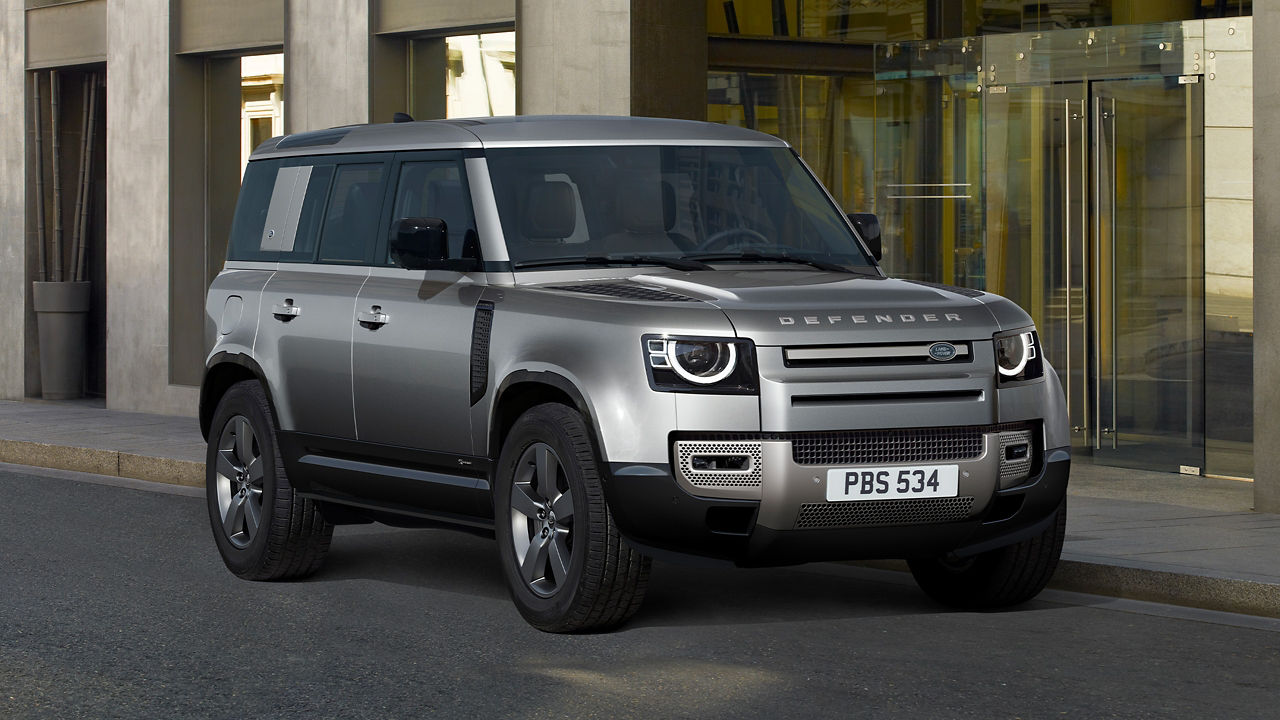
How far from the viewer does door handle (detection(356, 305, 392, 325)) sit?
26.2 ft

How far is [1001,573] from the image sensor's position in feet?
24.9

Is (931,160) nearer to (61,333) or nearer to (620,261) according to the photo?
(620,261)

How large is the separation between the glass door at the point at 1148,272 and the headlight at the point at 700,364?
652 centimetres

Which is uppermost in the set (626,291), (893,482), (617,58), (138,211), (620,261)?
(617,58)

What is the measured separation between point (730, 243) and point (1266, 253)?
13.1ft

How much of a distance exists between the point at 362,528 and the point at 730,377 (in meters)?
4.65

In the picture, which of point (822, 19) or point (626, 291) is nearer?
point (626, 291)

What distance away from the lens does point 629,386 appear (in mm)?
6695

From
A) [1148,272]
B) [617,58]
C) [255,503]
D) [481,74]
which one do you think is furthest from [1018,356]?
[481,74]

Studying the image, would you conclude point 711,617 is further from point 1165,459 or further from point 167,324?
point 167,324

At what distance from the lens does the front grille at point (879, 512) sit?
261 inches

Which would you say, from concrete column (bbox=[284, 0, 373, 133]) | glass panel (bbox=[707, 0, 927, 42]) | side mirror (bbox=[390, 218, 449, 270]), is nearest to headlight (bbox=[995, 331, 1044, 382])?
side mirror (bbox=[390, 218, 449, 270])

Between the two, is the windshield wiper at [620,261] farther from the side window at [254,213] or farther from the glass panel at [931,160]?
the glass panel at [931,160]

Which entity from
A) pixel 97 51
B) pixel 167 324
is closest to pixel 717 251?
pixel 167 324
